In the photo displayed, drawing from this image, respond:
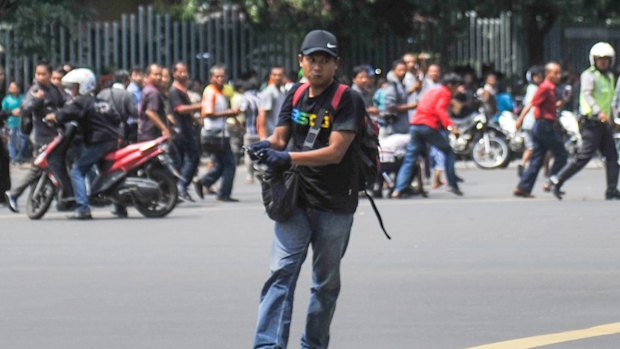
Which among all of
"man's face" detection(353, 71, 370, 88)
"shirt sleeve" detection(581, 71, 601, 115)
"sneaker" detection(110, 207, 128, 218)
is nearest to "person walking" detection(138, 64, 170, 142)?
"sneaker" detection(110, 207, 128, 218)

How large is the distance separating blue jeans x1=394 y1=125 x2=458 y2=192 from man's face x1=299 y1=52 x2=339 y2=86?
1216 cm

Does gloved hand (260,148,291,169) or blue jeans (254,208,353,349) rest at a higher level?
gloved hand (260,148,291,169)

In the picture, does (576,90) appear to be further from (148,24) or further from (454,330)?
(454,330)

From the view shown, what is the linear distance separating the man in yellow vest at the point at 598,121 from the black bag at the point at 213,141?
3.93 metres

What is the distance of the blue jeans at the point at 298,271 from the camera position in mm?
7492

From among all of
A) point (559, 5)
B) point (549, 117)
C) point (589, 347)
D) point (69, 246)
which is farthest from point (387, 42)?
point (589, 347)

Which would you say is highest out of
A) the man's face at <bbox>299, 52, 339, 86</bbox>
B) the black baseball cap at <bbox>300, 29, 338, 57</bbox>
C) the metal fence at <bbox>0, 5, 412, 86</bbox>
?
the metal fence at <bbox>0, 5, 412, 86</bbox>

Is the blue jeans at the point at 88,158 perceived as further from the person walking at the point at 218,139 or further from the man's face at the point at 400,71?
the man's face at the point at 400,71

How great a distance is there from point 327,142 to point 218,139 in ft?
40.4

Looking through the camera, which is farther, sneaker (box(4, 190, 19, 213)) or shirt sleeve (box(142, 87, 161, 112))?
shirt sleeve (box(142, 87, 161, 112))

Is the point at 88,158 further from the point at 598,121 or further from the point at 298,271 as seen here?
the point at 298,271

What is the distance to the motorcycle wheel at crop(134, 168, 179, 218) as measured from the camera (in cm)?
1700

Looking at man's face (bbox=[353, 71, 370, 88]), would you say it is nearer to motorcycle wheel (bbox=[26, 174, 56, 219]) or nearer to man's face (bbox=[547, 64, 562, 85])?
man's face (bbox=[547, 64, 562, 85])

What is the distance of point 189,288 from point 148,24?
2093cm
